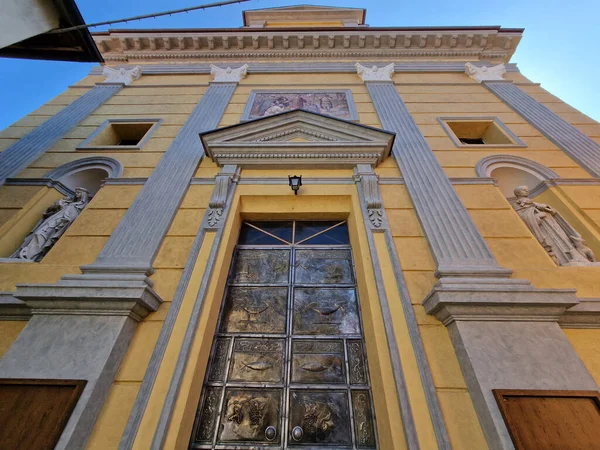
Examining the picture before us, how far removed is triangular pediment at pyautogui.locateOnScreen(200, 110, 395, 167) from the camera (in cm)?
500

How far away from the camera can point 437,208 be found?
13.9ft

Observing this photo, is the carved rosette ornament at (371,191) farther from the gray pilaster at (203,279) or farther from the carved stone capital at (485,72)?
the carved stone capital at (485,72)

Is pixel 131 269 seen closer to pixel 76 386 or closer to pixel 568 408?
pixel 76 386

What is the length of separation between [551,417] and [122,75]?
11.3 metres

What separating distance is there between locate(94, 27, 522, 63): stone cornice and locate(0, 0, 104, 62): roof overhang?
371 centimetres

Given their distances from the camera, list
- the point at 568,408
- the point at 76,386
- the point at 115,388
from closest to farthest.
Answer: the point at 568,408, the point at 76,386, the point at 115,388

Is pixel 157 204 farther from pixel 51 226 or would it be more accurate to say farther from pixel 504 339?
pixel 504 339

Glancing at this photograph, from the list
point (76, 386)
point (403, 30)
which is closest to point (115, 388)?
point (76, 386)

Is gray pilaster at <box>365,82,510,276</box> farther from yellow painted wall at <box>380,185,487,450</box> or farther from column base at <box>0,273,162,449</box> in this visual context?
column base at <box>0,273,162,449</box>

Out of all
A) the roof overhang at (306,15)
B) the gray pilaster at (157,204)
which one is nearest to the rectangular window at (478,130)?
the gray pilaster at (157,204)

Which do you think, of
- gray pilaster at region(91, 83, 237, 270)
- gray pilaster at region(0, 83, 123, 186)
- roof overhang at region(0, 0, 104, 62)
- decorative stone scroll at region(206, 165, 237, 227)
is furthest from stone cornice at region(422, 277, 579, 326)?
roof overhang at region(0, 0, 104, 62)

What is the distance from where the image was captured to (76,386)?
2516mm

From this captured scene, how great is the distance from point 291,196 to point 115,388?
3.45 metres

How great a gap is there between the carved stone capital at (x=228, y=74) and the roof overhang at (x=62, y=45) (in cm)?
289
